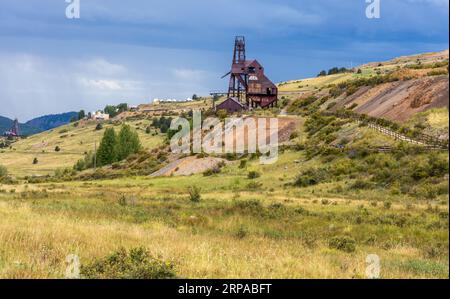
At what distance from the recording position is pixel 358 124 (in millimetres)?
58750

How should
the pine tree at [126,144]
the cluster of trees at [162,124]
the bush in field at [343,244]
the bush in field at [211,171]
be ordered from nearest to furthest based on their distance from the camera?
the bush in field at [343,244] → the bush in field at [211,171] → the pine tree at [126,144] → the cluster of trees at [162,124]

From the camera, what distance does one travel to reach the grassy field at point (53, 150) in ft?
354

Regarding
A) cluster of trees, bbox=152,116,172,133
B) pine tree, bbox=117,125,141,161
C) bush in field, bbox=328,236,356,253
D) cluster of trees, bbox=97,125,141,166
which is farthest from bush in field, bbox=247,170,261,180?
cluster of trees, bbox=152,116,172,133

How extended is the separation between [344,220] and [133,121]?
158 metres

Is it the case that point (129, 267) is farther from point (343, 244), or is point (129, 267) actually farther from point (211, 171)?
point (211, 171)

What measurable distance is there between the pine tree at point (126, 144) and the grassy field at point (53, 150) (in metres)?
5.26

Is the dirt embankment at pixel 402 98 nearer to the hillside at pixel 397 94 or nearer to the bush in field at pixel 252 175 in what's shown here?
the hillside at pixel 397 94

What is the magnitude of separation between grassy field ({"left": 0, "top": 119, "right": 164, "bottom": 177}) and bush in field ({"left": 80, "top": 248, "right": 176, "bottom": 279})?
9028 centimetres

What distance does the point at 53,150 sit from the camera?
464ft

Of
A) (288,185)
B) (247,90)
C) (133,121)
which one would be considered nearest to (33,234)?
(288,185)

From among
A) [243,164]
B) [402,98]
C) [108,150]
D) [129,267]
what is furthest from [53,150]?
[129,267]

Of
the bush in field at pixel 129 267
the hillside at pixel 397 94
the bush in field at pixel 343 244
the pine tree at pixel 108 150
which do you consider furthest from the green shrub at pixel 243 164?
the bush in field at pixel 129 267

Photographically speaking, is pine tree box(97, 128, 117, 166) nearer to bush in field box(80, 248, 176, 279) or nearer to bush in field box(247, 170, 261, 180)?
bush in field box(247, 170, 261, 180)

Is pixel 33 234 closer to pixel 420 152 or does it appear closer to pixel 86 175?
pixel 420 152
